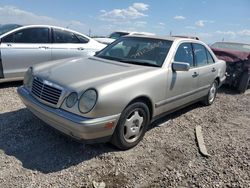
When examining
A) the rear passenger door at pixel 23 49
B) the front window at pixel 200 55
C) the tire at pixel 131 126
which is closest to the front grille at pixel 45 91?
the tire at pixel 131 126

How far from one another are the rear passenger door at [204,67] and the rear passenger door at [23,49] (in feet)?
11.5

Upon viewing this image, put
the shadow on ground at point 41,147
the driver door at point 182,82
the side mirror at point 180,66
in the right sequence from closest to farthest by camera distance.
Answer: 1. the shadow on ground at point 41,147
2. the side mirror at point 180,66
3. the driver door at point 182,82

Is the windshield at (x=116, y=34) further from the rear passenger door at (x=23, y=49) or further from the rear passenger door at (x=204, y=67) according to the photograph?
the rear passenger door at (x=204, y=67)

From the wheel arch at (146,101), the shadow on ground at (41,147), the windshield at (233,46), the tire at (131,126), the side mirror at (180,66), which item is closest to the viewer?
the shadow on ground at (41,147)

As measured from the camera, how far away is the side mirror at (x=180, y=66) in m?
3.99

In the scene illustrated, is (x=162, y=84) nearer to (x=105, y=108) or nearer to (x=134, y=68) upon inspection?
(x=134, y=68)

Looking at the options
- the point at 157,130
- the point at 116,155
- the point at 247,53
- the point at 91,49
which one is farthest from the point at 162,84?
the point at 247,53

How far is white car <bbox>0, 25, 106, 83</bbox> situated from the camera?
582cm

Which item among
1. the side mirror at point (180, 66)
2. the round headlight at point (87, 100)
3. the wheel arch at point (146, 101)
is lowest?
the wheel arch at point (146, 101)

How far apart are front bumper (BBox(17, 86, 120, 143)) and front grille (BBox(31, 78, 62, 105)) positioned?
99 millimetres

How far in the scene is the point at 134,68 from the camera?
3859 mm

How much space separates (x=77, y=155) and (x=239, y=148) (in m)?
2.49

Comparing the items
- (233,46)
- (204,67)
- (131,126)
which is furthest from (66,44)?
(233,46)

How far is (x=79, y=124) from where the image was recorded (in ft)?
9.78
